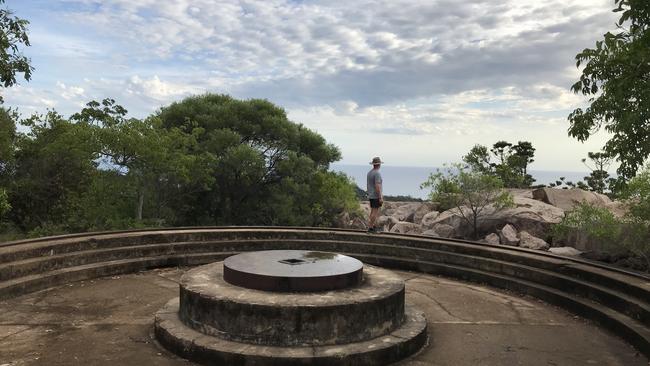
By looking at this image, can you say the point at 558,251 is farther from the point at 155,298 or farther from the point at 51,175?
the point at 51,175

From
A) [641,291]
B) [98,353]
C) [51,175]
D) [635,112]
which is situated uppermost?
[635,112]

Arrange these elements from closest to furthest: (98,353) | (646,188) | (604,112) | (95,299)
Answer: (98,353), (95,299), (604,112), (646,188)

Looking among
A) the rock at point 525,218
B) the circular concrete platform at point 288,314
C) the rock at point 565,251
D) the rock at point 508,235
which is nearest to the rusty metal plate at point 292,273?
the circular concrete platform at point 288,314

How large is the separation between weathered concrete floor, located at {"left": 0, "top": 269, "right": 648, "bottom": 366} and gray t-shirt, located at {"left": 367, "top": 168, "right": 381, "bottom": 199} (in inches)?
97.1

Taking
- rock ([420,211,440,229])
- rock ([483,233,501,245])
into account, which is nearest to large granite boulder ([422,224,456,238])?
rock ([420,211,440,229])

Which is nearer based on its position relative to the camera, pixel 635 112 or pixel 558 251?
pixel 635 112

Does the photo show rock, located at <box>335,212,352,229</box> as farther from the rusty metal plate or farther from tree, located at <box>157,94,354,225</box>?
the rusty metal plate

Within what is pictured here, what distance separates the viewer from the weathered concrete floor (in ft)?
16.2

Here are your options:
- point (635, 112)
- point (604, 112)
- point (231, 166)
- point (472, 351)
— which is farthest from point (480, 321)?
point (231, 166)

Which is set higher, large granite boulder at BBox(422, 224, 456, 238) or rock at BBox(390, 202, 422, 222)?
rock at BBox(390, 202, 422, 222)

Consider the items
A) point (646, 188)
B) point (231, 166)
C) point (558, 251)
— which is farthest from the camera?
point (231, 166)

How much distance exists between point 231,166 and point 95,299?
612 inches

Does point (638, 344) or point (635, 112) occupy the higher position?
point (635, 112)

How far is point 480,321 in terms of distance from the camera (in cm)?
636
